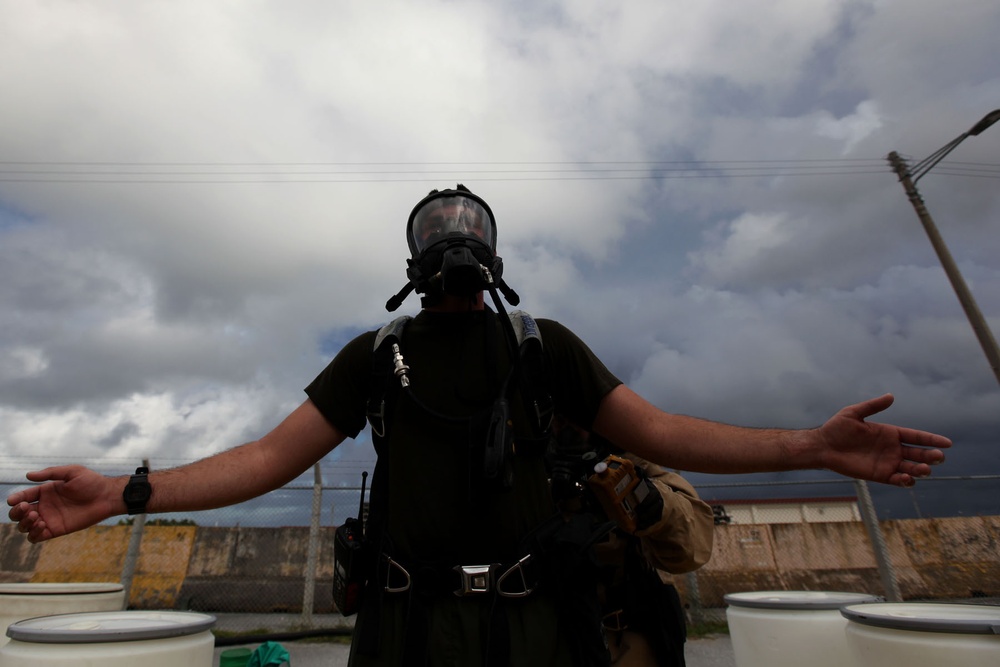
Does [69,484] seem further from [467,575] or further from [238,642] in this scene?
[238,642]

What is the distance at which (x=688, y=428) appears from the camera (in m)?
1.65

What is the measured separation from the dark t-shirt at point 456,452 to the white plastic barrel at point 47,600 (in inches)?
114

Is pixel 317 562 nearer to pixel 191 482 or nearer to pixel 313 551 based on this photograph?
pixel 313 551

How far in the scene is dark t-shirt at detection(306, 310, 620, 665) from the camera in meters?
1.44

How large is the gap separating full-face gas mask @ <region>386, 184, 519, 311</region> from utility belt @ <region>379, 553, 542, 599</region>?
78 cm

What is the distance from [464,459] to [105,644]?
6.43 feet

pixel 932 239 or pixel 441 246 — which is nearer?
pixel 441 246

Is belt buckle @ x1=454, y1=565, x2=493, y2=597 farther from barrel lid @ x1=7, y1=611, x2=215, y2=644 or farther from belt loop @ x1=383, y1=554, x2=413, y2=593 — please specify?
barrel lid @ x1=7, y1=611, x2=215, y2=644

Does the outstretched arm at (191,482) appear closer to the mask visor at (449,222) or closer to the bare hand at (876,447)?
the mask visor at (449,222)

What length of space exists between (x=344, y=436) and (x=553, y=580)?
2.64 feet

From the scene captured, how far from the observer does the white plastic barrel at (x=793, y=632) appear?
2.89 metres

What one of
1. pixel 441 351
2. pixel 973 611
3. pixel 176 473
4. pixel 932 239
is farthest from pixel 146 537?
pixel 932 239

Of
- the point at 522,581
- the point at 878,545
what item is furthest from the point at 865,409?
the point at 878,545

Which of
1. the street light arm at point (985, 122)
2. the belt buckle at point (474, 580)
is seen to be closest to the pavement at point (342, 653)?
the belt buckle at point (474, 580)
